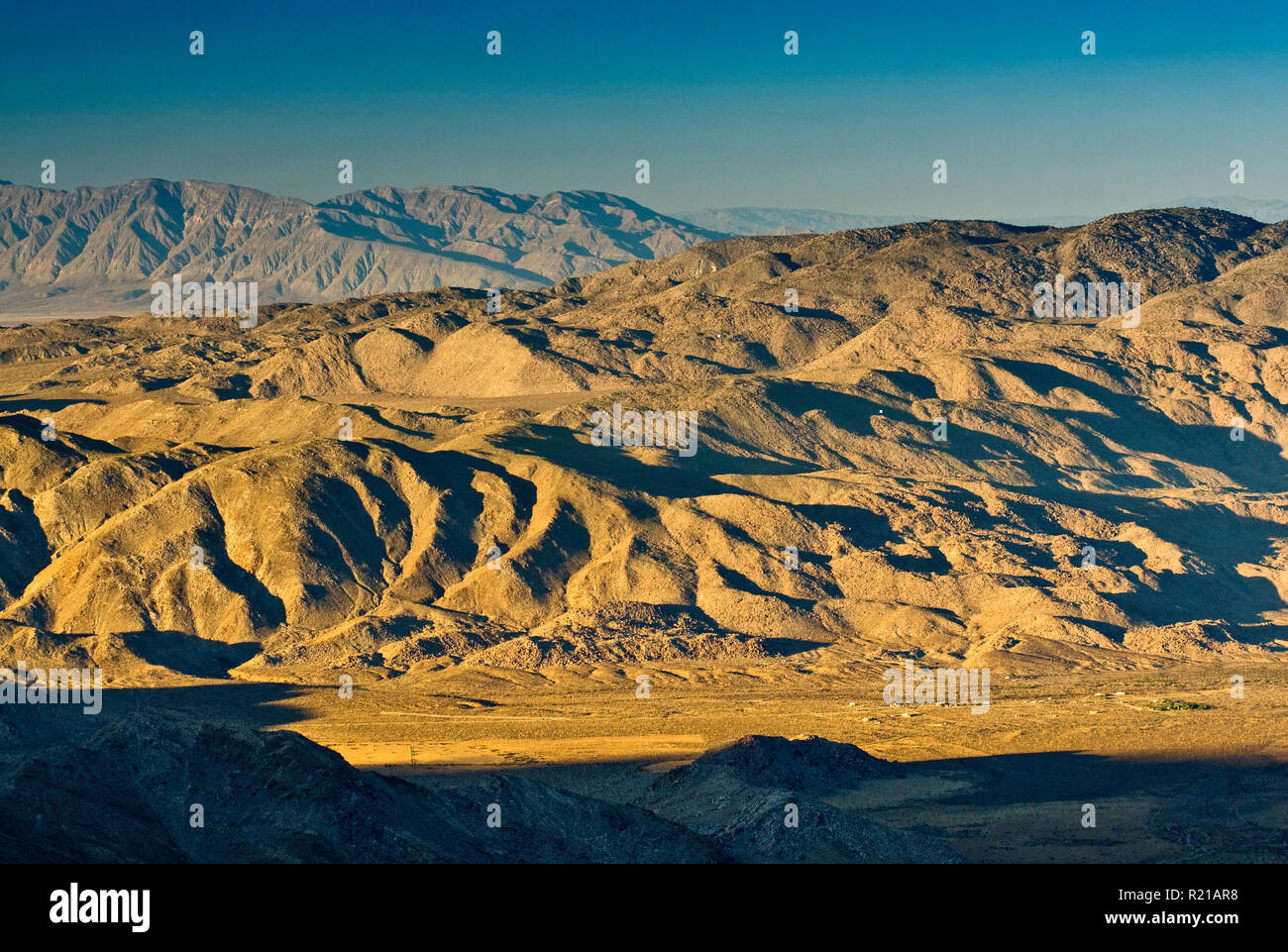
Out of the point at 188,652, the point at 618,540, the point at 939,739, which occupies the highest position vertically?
the point at 618,540

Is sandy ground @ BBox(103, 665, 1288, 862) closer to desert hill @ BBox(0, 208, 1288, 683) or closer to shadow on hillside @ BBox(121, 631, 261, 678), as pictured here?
shadow on hillside @ BBox(121, 631, 261, 678)

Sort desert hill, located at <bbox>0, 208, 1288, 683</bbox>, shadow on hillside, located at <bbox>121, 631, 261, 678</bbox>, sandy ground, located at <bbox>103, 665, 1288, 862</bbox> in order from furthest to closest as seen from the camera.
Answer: desert hill, located at <bbox>0, 208, 1288, 683</bbox>, shadow on hillside, located at <bbox>121, 631, 261, 678</bbox>, sandy ground, located at <bbox>103, 665, 1288, 862</bbox>

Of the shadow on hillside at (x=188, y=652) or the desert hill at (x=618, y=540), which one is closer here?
the shadow on hillside at (x=188, y=652)

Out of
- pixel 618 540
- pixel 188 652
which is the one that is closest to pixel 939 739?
pixel 618 540

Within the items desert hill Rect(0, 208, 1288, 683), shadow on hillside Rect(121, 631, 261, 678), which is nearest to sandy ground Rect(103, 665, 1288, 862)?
shadow on hillside Rect(121, 631, 261, 678)

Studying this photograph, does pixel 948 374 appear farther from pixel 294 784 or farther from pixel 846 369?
pixel 294 784

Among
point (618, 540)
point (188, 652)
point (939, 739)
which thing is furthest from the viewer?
point (618, 540)

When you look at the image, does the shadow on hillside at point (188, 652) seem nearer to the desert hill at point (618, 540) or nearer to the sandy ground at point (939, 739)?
the desert hill at point (618, 540)

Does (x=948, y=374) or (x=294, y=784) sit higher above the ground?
(x=948, y=374)

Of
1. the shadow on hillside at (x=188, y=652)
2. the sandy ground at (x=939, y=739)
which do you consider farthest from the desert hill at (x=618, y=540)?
the sandy ground at (x=939, y=739)

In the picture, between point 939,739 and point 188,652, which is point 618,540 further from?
point 939,739
